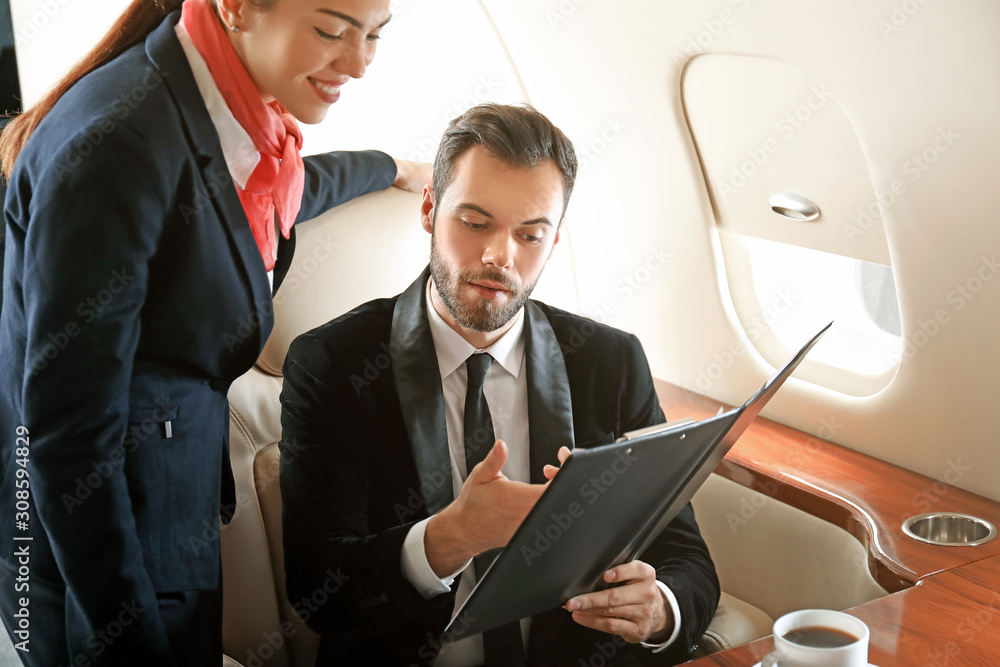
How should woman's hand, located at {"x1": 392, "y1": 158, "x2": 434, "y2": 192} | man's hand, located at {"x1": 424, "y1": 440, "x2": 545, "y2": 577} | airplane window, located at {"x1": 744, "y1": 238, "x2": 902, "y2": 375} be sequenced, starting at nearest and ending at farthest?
1. man's hand, located at {"x1": 424, "y1": 440, "x2": 545, "y2": 577}
2. woman's hand, located at {"x1": 392, "y1": 158, "x2": 434, "y2": 192}
3. airplane window, located at {"x1": 744, "y1": 238, "x2": 902, "y2": 375}

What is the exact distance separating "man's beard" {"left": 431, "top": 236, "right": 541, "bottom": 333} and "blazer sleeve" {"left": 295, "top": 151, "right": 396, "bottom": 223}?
0.38 meters

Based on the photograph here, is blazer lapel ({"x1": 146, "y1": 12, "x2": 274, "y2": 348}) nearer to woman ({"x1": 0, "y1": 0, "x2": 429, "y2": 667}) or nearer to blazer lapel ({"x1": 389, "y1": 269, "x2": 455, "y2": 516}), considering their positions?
woman ({"x1": 0, "y1": 0, "x2": 429, "y2": 667})

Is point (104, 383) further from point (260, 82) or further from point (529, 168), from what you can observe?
point (529, 168)

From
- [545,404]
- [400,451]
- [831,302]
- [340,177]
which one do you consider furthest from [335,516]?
[831,302]

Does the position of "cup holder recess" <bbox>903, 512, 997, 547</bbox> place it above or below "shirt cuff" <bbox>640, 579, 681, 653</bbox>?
above

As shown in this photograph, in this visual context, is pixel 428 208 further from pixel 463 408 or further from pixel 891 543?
pixel 891 543

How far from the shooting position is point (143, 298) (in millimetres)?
1314

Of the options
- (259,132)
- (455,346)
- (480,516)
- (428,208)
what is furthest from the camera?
(428,208)

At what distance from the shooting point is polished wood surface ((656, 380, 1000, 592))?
1714 mm

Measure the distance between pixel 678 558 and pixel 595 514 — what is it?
647 mm

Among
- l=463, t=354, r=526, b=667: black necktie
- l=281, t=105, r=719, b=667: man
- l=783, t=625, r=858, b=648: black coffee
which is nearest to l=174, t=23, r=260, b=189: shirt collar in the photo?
l=281, t=105, r=719, b=667: man

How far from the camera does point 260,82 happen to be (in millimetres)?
1496

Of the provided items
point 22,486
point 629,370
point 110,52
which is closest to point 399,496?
point 629,370

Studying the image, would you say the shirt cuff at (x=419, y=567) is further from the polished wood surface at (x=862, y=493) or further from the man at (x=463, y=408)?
the polished wood surface at (x=862, y=493)
